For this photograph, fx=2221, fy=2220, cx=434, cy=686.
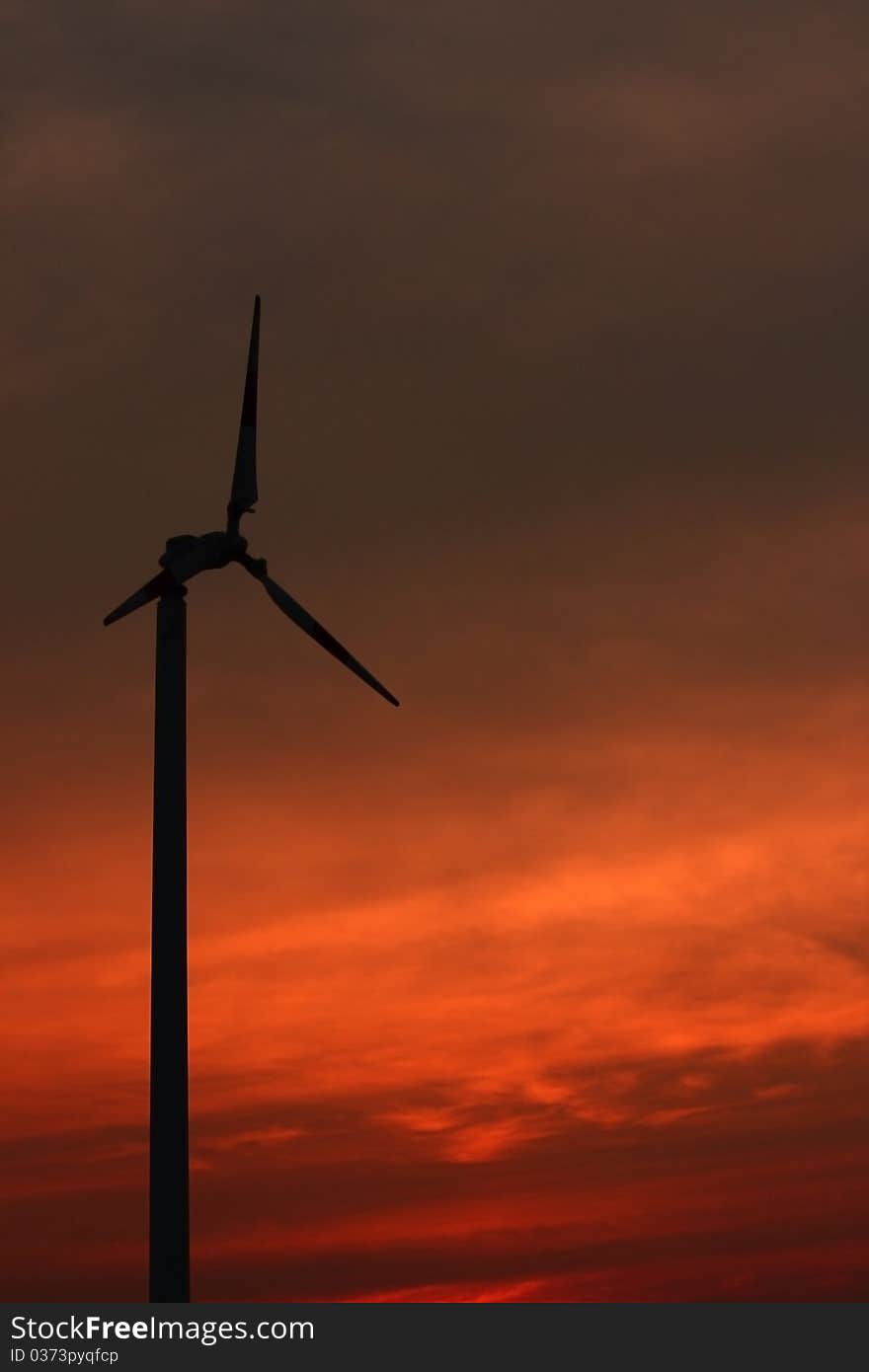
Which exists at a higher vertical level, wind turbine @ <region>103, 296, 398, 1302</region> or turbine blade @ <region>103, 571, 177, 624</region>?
turbine blade @ <region>103, 571, 177, 624</region>

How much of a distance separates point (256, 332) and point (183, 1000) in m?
29.2

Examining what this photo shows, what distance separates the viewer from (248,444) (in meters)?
89.4

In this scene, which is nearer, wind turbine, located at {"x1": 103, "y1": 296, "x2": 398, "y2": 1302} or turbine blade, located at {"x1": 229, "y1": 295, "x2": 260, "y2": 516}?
wind turbine, located at {"x1": 103, "y1": 296, "x2": 398, "y2": 1302}

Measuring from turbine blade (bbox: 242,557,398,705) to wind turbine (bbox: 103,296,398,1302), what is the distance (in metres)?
3.90

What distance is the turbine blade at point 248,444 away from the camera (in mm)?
87438

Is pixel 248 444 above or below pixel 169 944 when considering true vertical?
above

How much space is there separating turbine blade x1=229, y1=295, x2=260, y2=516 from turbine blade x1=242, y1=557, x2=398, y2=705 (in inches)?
145

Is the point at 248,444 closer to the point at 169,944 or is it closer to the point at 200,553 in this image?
the point at 200,553

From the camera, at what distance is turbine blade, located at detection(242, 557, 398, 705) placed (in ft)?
277

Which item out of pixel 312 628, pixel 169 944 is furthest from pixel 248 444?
pixel 169 944

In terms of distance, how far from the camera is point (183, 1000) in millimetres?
73562

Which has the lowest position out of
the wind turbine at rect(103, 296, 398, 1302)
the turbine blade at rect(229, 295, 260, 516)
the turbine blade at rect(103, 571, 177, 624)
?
the wind turbine at rect(103, 296, 398, 1302)

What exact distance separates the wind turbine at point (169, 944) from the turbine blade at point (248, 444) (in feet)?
21.7

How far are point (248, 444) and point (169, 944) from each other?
954 inches
